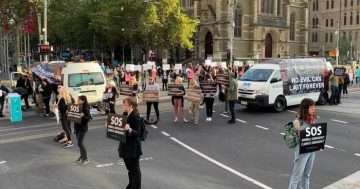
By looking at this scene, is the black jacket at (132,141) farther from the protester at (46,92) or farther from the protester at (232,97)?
the protester at (46,92)

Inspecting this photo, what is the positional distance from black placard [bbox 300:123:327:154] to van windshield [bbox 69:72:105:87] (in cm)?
1369

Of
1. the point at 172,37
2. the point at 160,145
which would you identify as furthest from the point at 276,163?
the point at 172,37

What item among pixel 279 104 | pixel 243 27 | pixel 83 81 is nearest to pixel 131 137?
pixel 83 81

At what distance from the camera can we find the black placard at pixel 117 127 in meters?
7.79

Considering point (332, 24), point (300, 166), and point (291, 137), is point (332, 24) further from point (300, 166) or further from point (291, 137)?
point (291, 137)

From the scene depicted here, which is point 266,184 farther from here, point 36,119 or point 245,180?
point 36,119

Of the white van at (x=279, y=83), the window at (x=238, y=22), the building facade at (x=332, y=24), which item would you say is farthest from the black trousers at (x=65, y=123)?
the building facade at (x=332, y=24)

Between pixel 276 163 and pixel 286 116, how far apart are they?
27.0ft

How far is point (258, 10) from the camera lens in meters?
70.5

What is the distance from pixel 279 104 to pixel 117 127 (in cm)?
1330

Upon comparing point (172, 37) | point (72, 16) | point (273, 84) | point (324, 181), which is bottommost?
point (324, 181)

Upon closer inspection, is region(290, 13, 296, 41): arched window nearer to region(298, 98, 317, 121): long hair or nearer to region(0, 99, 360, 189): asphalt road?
region(0, 99, 360, 189): asphalt road

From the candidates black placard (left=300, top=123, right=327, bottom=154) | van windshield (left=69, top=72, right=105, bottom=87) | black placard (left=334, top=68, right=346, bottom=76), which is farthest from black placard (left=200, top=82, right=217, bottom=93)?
black placard (left=300, top=123, right=327, bottom=154)

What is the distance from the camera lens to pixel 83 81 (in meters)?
19.7
